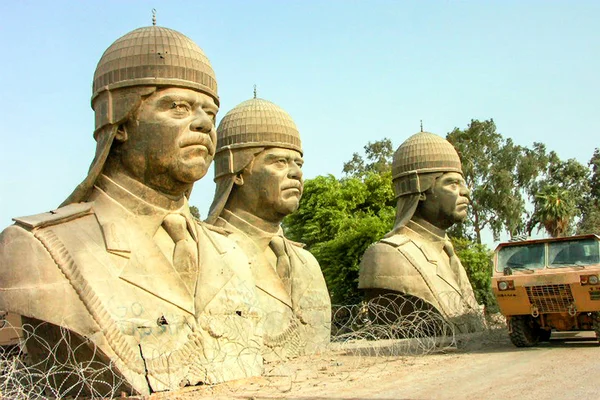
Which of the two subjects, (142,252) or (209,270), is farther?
(209,270)

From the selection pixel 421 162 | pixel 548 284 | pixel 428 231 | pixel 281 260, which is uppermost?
pixel 421 162

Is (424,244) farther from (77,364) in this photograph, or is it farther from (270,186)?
(77,364)

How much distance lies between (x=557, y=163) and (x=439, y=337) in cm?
3092

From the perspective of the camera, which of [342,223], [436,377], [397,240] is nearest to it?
[436,377]

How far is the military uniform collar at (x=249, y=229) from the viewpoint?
1397cm

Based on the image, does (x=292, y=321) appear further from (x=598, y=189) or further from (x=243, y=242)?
(x=598, y=189)

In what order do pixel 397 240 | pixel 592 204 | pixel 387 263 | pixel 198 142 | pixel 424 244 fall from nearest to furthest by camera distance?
pixel 198 142 < pixel 387 263 < pixel 397 240 < pixel 424 244 < pixel 592 204

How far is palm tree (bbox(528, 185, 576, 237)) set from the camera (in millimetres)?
36781

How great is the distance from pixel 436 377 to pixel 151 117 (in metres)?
5.58

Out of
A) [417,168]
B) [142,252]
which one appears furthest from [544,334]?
[142,252]

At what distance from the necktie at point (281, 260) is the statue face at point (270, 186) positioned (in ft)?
1.61

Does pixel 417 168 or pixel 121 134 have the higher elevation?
pixel 417 168

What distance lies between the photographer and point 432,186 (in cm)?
1803

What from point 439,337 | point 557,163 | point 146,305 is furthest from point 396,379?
point 557,163
